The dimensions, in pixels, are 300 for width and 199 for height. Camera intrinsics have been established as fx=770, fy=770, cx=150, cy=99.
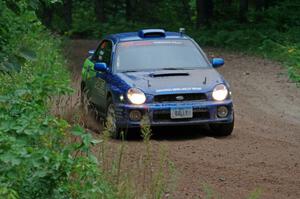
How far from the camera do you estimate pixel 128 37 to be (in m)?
13.3

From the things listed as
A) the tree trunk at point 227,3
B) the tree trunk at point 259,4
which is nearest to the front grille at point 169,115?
the tree trunk at point 259,4

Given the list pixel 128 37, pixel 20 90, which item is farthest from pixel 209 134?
pixel 20 90

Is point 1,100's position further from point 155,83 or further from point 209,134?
point 209,134

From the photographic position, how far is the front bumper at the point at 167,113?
11.3m

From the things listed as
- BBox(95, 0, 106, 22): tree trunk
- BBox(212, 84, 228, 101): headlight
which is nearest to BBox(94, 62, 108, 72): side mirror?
BBox(212, 84, 228, 101): headlight

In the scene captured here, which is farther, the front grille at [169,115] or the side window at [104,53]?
the side window at [104,53]

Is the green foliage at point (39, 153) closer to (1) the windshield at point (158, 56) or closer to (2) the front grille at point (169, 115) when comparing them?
(2) the front grille at point (169, 115)

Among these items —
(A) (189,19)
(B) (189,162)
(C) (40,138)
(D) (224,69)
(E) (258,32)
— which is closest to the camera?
(C) (40,138)

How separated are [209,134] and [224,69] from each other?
11.0m

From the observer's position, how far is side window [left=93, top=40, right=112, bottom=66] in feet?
43.2

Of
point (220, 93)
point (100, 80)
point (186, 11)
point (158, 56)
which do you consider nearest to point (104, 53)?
point (100, 80)

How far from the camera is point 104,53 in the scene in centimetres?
1363

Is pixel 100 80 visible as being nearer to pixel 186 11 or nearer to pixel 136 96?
pixel 136 96

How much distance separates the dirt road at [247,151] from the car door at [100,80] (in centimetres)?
118
